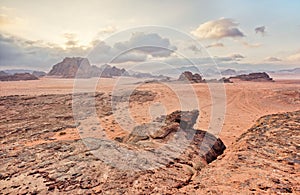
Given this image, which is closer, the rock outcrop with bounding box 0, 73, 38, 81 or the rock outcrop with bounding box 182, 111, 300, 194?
the rock outcrop with bounding box 182, 111, 300, 194

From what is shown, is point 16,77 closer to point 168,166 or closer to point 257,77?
point 257,77

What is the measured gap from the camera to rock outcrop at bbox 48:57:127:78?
64.4m

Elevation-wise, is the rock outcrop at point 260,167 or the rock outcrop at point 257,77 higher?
the rock outcrop at point 257,77

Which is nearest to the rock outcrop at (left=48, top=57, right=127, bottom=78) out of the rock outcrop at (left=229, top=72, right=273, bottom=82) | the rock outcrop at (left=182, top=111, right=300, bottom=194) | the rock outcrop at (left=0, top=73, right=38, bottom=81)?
the rock outcrop at (left=0, top=73, right=38, bottom=81)

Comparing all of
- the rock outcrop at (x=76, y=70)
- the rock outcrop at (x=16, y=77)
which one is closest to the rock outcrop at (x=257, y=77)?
the rock outcrop at (x=76, y=70)

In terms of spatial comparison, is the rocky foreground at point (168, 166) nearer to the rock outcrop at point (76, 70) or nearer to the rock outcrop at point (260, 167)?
the rock outcrop at point (260, 167)

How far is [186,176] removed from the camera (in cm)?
391

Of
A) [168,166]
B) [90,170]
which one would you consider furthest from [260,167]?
[90,170]

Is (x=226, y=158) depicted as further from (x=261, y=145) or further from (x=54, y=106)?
(x=54, y=106)

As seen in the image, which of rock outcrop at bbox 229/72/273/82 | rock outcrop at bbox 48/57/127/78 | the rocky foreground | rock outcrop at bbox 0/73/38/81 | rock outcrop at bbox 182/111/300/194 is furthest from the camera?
rock outcrop at bbox 48/57/127/78

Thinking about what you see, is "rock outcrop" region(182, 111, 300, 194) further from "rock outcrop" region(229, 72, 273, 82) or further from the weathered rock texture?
"rock outcrop" region(229, 72, 273, 82)

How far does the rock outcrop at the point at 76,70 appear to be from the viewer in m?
64.4

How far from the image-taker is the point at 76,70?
71875mm

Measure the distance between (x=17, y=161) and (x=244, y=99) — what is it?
62.4 feet
